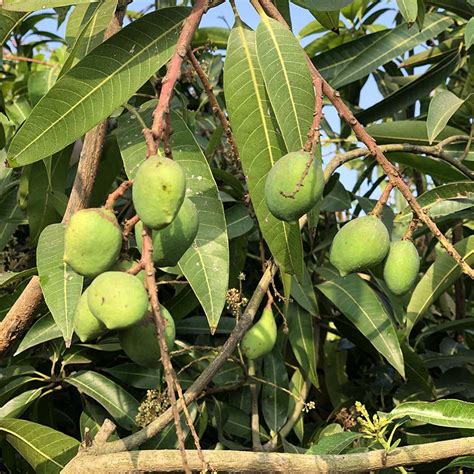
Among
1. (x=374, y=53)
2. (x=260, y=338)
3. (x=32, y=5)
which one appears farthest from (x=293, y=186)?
(x=374, y=53)

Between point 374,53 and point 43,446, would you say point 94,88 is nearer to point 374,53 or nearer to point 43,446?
point 43,446

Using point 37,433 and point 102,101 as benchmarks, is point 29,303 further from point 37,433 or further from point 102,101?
point 102,101

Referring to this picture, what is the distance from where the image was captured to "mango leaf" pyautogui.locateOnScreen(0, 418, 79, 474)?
1.31 meters

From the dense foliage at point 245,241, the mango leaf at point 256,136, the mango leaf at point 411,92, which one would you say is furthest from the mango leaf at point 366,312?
the mango leaf at point 256,136

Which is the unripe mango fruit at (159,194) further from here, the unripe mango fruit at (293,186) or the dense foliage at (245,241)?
the unripe mango fruit at (293,186)

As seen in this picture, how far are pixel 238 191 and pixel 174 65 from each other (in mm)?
987

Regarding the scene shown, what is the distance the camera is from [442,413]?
122 centimetres

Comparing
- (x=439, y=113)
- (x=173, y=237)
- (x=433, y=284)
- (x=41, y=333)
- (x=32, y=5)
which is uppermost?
(x=32, y=5)

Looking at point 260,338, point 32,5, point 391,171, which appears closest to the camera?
point 391,171

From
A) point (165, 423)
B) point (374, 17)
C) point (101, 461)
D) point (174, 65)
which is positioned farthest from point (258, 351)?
point (374, 17)

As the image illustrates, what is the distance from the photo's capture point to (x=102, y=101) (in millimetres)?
1016

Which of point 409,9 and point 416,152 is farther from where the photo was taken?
point 416,152

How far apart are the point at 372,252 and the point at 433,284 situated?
85cm

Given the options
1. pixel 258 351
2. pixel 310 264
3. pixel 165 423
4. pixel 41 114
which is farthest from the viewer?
pixel 310 264
